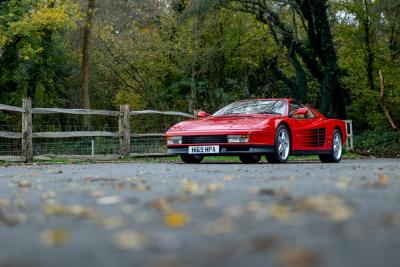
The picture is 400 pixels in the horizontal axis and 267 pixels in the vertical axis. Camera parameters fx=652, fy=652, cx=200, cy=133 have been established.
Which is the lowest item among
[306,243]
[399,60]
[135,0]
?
[306,243]

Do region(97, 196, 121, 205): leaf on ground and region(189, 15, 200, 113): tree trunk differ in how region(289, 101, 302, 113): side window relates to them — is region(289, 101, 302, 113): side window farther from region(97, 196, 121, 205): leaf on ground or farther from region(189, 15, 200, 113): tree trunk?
region(189, 15, 200, 113): tree trunk

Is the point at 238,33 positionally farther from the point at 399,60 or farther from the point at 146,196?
the point at 146,196

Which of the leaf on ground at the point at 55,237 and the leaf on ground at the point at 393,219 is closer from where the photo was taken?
the leaf on ground at the point at 55,237

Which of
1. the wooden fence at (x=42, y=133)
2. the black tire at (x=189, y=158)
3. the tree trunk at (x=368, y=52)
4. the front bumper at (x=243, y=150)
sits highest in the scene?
the tree trunk at (x=368, y=52)

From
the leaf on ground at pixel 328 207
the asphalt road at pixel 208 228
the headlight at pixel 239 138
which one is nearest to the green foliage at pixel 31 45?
the headlight at pixel 239 138

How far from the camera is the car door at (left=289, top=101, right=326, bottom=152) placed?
1289cm

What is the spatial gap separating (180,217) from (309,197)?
1.15 m

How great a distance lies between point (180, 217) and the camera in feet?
11.2

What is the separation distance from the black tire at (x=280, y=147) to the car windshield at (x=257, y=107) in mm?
503

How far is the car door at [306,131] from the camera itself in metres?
12.9

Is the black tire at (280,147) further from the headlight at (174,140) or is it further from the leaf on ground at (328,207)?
the leaf on ground at (328,207)

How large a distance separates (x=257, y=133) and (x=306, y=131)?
174cm

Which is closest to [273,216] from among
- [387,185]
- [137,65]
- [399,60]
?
[387,185]

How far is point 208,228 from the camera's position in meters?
3.09
